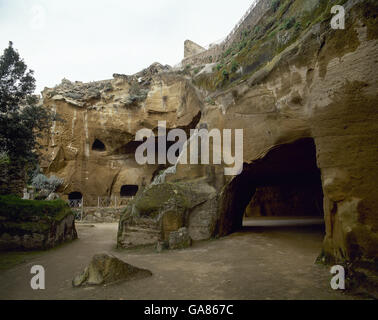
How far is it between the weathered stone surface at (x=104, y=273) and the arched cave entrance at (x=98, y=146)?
2266cm

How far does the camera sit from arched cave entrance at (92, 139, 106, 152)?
25.9 metres

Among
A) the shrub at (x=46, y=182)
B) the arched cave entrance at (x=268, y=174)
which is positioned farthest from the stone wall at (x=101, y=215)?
the arched cave entrance at (x=268, y=174)

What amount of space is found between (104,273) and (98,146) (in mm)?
23785

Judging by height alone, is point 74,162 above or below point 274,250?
above

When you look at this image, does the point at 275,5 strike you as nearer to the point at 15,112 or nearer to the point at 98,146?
the point at 15,112

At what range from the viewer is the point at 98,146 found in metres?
26.4

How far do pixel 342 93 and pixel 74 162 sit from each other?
23223 millimetres

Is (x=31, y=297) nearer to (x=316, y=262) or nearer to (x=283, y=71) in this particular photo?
(x=316, y=262)

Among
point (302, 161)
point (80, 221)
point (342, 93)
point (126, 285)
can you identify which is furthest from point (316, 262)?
point (80, 221)

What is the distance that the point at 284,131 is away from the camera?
6.95 meters

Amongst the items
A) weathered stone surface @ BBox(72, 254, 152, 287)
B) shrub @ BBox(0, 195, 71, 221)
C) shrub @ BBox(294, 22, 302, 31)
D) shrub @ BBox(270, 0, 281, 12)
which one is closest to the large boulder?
shrub @ BBox(0, 195, 71, 221)

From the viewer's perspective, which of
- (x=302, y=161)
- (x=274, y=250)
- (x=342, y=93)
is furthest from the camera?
(x=302, y=161)

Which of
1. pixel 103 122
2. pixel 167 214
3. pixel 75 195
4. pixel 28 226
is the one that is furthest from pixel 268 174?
pixel 75 195

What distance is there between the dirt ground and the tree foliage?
346 centimetres
